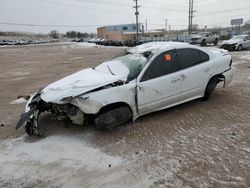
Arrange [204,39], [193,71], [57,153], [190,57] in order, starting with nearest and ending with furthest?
[57,153] < [193,71] < [190,57] < [204,39]

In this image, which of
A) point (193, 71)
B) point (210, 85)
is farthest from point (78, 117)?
point (210, 85)

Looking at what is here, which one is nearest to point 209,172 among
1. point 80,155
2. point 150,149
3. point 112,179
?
point 150,149

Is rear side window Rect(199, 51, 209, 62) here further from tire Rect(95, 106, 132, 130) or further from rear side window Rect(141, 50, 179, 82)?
tire Rect(95, 106, 132, 130)

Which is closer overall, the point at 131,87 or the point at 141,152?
the point at 141,152

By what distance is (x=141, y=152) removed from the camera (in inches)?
159

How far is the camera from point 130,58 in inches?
225

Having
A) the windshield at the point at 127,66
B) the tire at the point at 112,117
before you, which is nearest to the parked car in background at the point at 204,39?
the windshield at the point at 127,66

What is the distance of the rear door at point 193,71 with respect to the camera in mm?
5625

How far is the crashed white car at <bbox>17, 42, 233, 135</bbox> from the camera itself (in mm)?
4613

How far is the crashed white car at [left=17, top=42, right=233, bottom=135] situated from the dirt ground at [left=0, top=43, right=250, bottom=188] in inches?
11.4

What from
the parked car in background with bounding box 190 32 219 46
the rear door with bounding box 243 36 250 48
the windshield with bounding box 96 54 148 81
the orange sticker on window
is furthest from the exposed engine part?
the parked car in background with bounding box 190 32 219 46

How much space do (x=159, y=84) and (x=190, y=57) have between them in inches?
47.8

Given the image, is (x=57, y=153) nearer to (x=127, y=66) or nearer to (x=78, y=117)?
(x=78, y=117)

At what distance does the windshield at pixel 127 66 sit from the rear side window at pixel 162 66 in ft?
0.54
